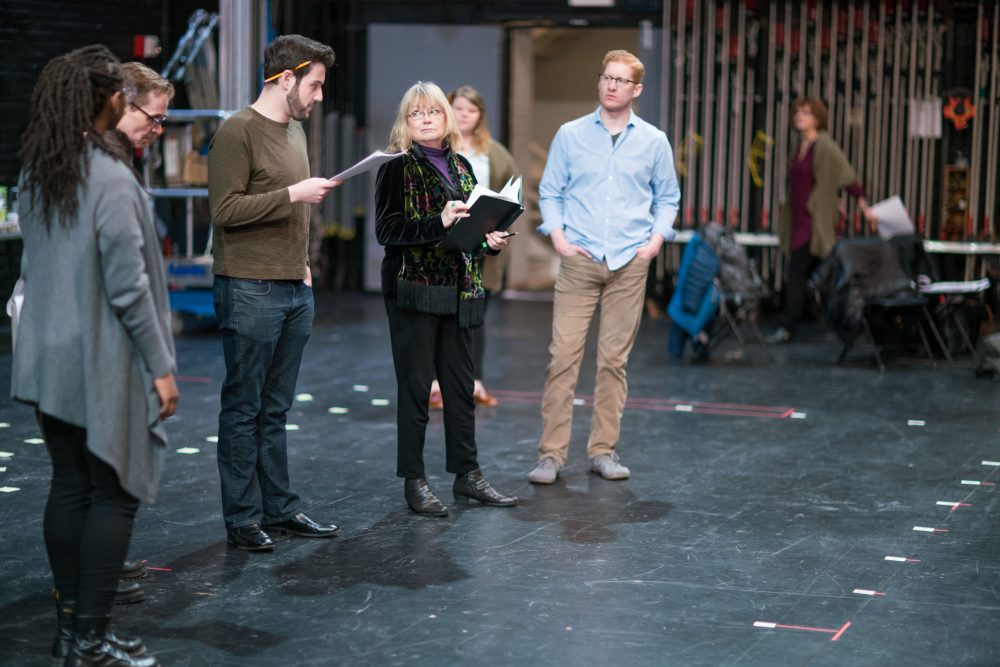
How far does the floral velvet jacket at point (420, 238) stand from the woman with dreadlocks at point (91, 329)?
1488 mm

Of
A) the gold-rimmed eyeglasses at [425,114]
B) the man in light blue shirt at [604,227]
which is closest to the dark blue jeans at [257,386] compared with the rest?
the gold-rimmed eyeglasses at [425,114]

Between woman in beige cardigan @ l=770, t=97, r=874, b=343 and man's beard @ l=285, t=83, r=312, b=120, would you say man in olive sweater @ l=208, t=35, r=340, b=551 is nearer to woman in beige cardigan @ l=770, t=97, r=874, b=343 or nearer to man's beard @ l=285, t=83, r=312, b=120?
man's beard @ l=285, t=83, r=312, b=120

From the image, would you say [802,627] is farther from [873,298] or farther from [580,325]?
[873,298]

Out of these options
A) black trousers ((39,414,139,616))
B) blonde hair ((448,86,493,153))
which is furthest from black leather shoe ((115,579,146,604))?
blonde hair ((448,86,493,153))

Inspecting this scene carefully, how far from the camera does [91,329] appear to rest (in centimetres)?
307

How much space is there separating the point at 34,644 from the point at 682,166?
28.8ft

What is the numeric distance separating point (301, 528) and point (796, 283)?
6145 mm

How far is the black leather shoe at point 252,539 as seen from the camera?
4246mm

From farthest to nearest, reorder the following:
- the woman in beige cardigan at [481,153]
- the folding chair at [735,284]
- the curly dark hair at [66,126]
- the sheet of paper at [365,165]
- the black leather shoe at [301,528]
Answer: the folding chair at [735,284], the woman in beige cardigan at [481,153], the black leather shoe at [301,528], the sheet of paper at [365,165], the curly dark hair at [66,126]

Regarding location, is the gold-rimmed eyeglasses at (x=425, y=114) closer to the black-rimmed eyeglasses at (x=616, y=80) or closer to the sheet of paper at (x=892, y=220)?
the black-rimmed eyeglasses at (x=616, y=80)

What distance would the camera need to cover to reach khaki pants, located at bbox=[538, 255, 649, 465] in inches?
207

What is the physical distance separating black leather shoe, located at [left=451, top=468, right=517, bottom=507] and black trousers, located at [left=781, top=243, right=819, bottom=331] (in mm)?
5246

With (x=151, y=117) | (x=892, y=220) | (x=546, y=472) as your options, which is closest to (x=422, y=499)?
(x=546, y=472)

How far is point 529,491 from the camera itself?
203 inches
